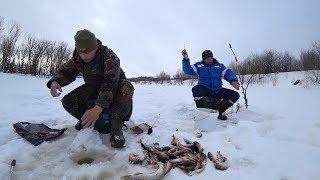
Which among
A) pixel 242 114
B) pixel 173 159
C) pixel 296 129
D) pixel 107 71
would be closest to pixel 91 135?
pixel 107 71

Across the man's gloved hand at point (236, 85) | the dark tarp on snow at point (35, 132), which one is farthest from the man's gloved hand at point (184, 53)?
the dark tarp on snow at point (35, 132)

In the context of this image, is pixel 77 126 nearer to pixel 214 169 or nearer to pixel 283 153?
pixel 214 169

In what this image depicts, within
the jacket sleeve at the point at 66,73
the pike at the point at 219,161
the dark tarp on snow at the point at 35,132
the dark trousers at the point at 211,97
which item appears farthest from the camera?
the dark trousers at the point at 211,97

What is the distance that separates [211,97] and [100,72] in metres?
2.57

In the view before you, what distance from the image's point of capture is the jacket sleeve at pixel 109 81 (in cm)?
323

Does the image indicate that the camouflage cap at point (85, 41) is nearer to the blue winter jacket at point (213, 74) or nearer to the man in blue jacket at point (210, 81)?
the man in blue jacket at point (210, 81)

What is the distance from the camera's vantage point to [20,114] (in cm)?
468

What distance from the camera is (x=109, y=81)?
3.40 meters

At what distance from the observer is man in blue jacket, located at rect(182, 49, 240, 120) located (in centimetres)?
558

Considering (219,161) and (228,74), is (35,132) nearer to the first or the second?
(219,161)

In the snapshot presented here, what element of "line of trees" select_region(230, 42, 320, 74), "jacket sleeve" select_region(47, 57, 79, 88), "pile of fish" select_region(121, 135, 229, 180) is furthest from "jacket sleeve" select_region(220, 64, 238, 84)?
A: "line of trees" select_region(230, 42, 320, 74)

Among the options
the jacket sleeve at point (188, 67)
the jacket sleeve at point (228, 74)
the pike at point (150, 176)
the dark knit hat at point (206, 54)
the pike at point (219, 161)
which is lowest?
the pike at point (219, 161)

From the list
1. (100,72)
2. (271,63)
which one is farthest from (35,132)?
Result: (271,63)

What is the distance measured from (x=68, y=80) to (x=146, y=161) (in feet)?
5.38
